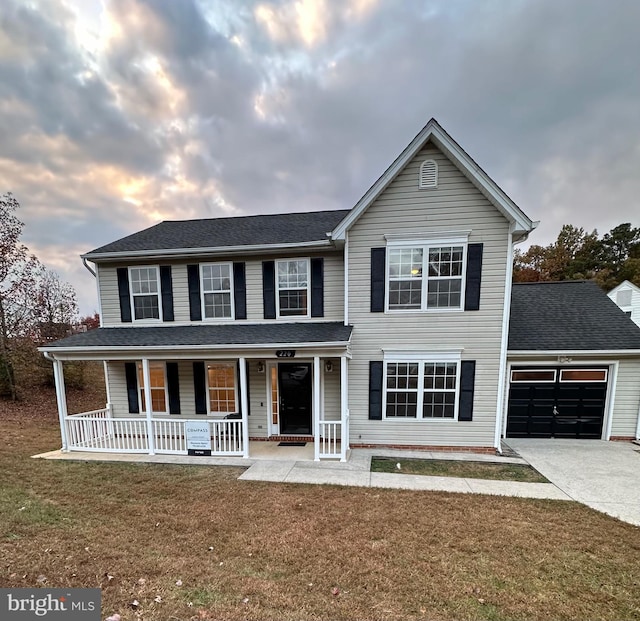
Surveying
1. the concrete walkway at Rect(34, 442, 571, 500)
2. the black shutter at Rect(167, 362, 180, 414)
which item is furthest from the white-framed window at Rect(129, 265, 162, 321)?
the concrete walkway at Rect(34, 442, 571, 500)

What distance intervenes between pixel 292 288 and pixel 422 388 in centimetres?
461

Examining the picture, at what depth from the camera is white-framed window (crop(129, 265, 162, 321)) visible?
884cm

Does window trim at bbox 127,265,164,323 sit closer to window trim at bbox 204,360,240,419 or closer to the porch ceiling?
the porch ceiling

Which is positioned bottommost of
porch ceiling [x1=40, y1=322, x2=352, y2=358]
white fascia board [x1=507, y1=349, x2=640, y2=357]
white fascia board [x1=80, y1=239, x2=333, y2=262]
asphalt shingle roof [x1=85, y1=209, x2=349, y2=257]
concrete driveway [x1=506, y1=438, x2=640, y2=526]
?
concrete driveway [x1=506, y1=438, x2=640, y2=526]

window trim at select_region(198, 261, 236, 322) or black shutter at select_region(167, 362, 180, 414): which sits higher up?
window trim at select_region(198, 261, 236, 322)

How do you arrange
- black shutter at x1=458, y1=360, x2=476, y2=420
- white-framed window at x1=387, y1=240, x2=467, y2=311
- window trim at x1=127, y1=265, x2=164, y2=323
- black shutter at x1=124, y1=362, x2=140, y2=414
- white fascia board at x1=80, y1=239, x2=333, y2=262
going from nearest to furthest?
white-framed window at x1=387, y1=240, x2=467, y2=311, black shutter at x1=458, y1=360, x2=476, y2=420, white fascia board at x1=80, y1=239, x2=333, y2=262, window trim at x1=127, y1=265, x2=164, y2=323, black shutter at x1=124, y1=362, x2=140, y2=414

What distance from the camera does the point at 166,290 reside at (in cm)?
878

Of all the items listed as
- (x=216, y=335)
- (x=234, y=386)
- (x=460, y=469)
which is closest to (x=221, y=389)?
(x=234, y=386)

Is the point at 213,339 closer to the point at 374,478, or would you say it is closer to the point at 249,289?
the point at 249,289

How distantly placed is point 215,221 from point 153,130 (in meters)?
6.27

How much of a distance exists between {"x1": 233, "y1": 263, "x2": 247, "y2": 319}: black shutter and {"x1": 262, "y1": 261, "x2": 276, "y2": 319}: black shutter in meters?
0.61

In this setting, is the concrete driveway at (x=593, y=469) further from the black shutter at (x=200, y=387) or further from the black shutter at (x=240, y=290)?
the black shutter at (x=200, y=387)

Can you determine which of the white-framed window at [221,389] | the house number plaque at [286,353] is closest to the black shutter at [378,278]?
the house number plaque at [286,353]

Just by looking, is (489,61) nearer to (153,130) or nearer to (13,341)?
(153,130)
